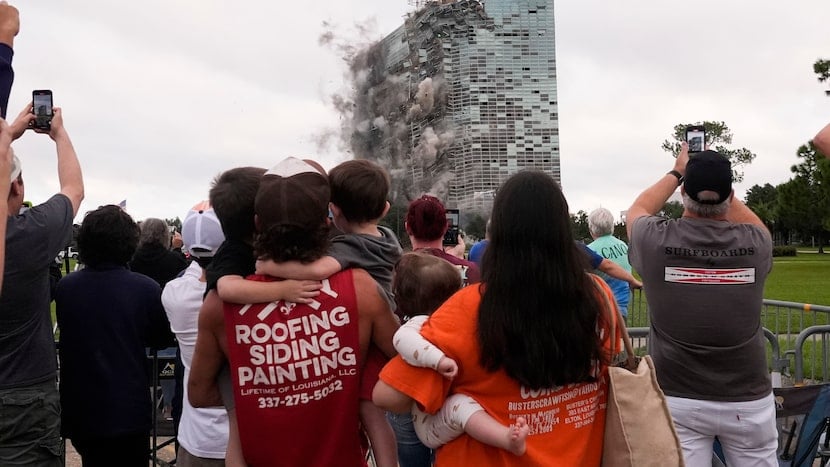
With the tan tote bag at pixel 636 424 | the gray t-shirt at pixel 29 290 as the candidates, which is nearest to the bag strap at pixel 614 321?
the tan tote bag at pixel 636 424

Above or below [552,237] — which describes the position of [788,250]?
below

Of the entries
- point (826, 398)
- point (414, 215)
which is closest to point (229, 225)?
point (414, 215)

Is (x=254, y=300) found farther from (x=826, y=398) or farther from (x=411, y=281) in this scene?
(x=826, y=398)

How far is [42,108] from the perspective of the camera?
3.12 m

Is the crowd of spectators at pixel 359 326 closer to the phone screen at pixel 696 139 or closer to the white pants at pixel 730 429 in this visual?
the white pants at pixel 730 429

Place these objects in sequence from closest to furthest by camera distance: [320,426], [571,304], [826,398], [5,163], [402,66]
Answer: [5,163] < [571,304] < [320,426] < [826,398] < [402,66]

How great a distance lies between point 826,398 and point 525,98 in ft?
177

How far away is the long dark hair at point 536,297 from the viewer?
7.17 feet

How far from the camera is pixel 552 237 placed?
2252mm

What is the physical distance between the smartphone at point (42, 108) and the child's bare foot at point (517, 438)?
2337 mm

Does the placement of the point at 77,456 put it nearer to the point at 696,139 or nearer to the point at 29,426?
the point at 29,426

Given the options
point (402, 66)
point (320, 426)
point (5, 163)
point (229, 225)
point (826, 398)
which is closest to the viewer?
point (5, 163)

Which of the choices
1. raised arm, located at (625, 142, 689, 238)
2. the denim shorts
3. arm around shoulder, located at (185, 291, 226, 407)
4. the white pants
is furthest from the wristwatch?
the denim shorts

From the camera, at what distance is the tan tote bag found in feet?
7.60
